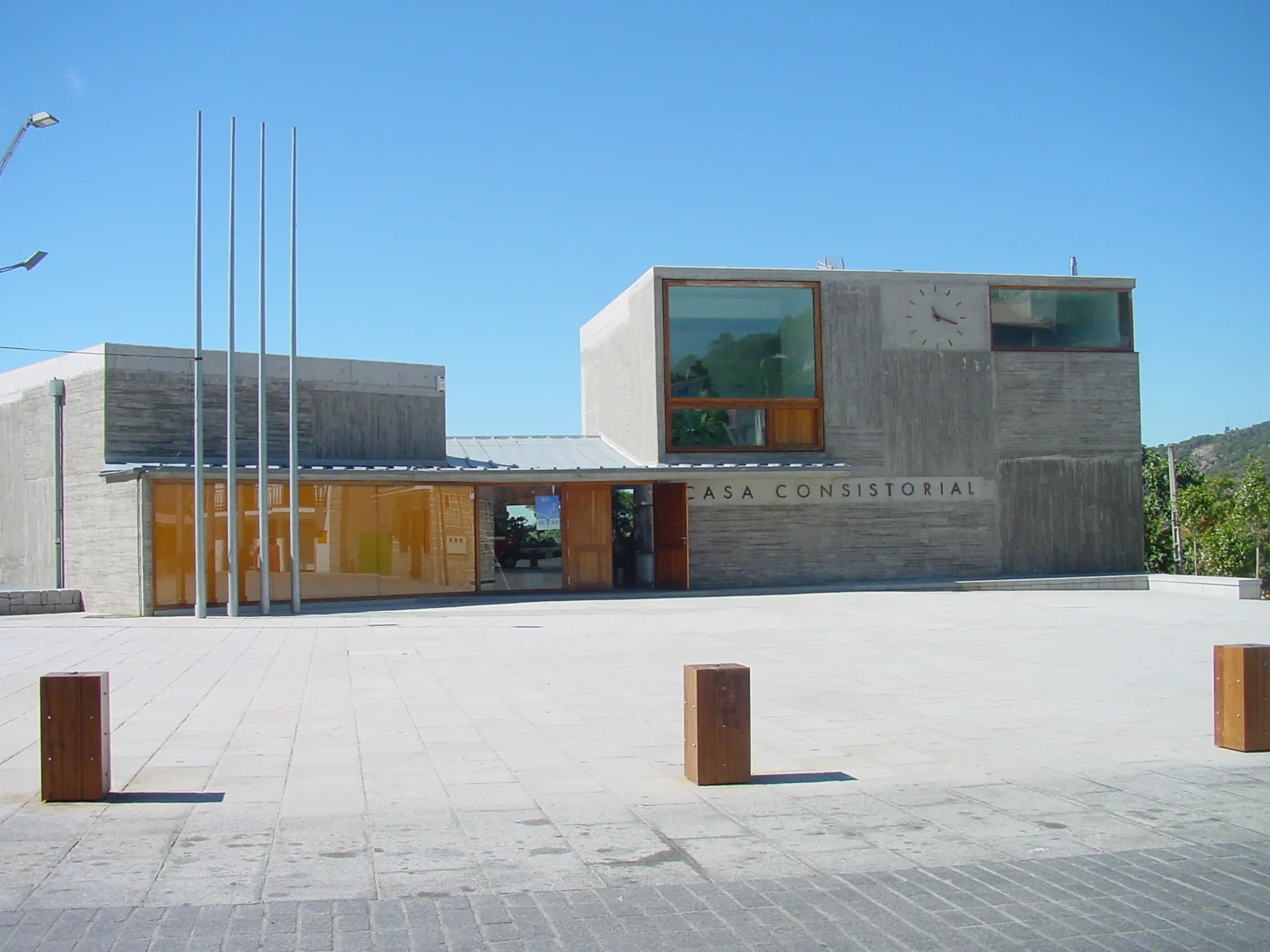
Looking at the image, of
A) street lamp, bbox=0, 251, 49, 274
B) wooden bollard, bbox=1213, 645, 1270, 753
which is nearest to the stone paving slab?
wooden bollard, bbox=1213, 645, 1270, 753

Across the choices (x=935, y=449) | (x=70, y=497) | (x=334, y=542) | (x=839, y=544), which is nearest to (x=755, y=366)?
(x=839, y=544)

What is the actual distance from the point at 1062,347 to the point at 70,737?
2584 cm

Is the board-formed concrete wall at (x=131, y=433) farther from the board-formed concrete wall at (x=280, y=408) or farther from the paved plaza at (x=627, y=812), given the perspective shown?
the paved plaza at (x=627, y=812)

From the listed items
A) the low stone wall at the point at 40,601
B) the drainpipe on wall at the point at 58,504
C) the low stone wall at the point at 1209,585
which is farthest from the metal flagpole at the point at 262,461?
the low stone wall at the point at 1209,585

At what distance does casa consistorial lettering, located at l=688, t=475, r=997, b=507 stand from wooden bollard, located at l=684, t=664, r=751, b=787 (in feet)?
59.6

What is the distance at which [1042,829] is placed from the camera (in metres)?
7.00

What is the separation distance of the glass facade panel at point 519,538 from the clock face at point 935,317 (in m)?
8.72

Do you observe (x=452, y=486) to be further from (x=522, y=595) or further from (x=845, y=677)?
(x=845, y=677)

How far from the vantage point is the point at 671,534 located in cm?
2716

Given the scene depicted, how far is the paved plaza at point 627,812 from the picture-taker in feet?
17.8

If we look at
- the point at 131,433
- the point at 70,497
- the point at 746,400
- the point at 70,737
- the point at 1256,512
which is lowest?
the point at 70,737

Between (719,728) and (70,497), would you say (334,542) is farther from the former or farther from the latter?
(719,728)

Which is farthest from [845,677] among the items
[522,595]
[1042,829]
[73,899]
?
[522,595]

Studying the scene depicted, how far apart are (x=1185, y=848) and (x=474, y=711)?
628 centimetres
